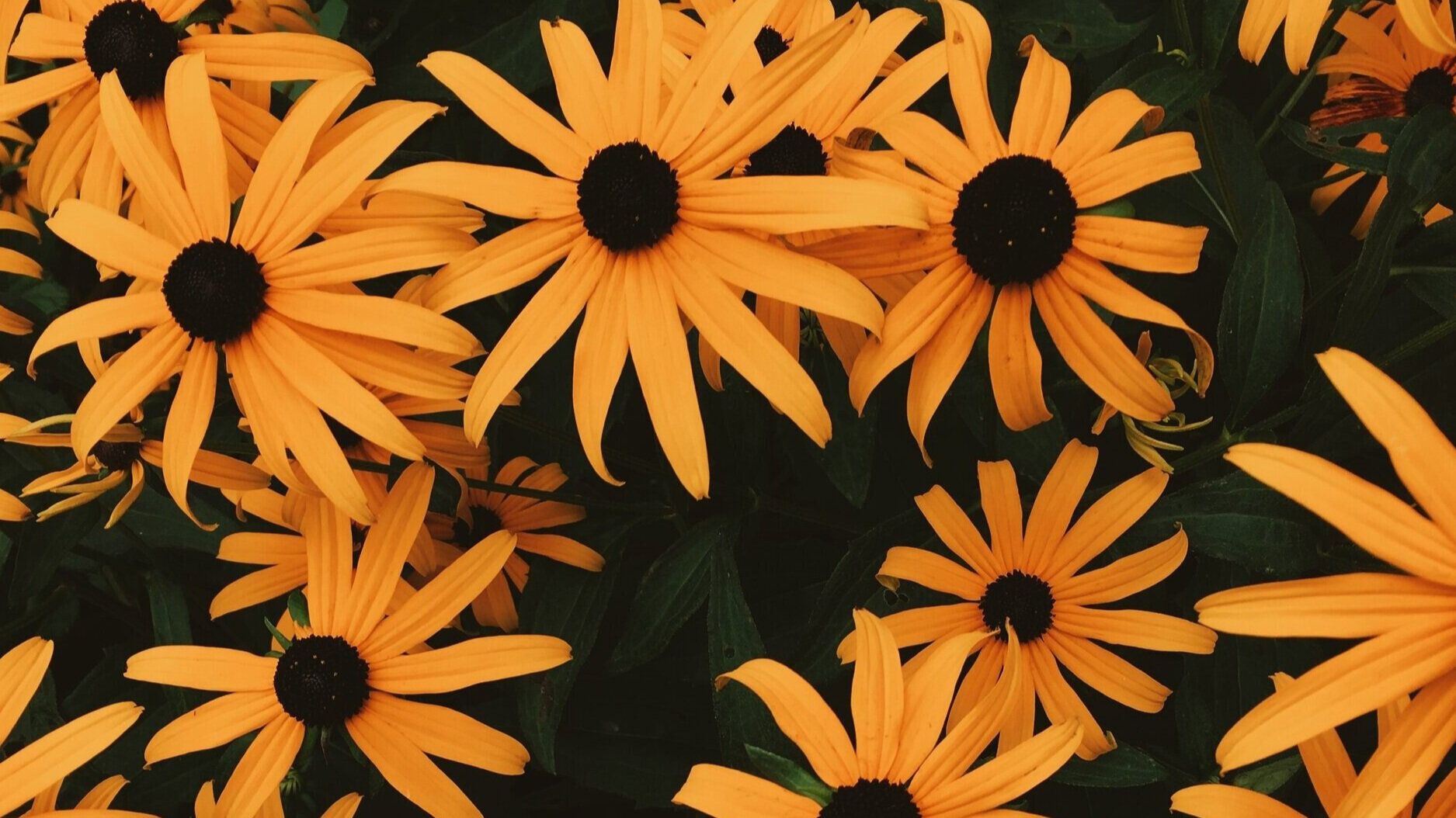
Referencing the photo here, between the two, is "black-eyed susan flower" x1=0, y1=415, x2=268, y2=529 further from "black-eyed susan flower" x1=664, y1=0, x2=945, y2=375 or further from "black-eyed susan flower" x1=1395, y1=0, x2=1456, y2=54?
"black-eyed susan flower" x1=1395, y1=0, x2=1456, y2=54

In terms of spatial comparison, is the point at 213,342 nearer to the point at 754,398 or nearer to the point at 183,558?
the point at 754,398

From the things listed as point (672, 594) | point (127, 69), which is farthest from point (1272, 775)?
point (127, 69)

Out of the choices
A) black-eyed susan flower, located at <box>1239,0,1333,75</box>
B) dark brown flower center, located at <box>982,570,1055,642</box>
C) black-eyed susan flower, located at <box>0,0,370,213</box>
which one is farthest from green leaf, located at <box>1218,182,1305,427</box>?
black-eyed susan flower, located at <box>0,0,370,213</box>

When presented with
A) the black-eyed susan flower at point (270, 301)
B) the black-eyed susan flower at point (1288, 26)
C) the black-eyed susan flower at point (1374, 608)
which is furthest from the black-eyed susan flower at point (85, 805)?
the black-eyed susan flower at point (1288, 26)

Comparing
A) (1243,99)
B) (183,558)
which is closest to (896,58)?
(1243,99)

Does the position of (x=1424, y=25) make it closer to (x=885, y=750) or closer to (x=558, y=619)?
(x=885, y=750)
